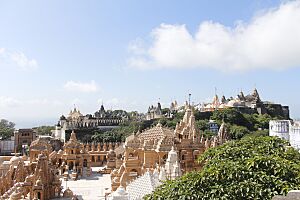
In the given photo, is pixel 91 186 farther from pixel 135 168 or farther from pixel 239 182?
pixel 239 182

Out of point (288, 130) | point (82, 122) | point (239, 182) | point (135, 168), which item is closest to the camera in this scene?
point (239, 182)

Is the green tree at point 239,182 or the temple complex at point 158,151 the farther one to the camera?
the temple complex at point 158,151

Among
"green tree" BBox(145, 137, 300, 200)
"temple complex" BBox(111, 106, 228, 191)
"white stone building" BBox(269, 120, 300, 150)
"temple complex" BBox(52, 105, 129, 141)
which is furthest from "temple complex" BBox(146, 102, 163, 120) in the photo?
"green tree" BBox(145, 137, 300, 200)

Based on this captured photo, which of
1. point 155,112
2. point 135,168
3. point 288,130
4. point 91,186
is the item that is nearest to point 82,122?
point 155,112

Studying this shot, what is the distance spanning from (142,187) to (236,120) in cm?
5667

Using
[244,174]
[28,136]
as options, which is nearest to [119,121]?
[28,136]

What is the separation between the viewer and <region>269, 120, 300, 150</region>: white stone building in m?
40.7

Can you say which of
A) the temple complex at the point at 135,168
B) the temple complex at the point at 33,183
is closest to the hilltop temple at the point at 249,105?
the temple complex at the point at 135,168

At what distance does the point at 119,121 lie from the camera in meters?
96.9

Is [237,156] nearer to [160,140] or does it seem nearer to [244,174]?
[244,174]

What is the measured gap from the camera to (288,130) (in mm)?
44406

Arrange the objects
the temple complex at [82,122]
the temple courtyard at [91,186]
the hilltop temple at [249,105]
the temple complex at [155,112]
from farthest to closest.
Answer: the temple complex at [155,112] < the hilltop temple at [249,105] < the temple complex at [82,122] < the temple courtyard at [91,186]

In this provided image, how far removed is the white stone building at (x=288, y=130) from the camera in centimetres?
4068

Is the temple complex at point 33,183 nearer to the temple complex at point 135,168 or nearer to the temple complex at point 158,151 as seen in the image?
the temple complex at point 135,168
